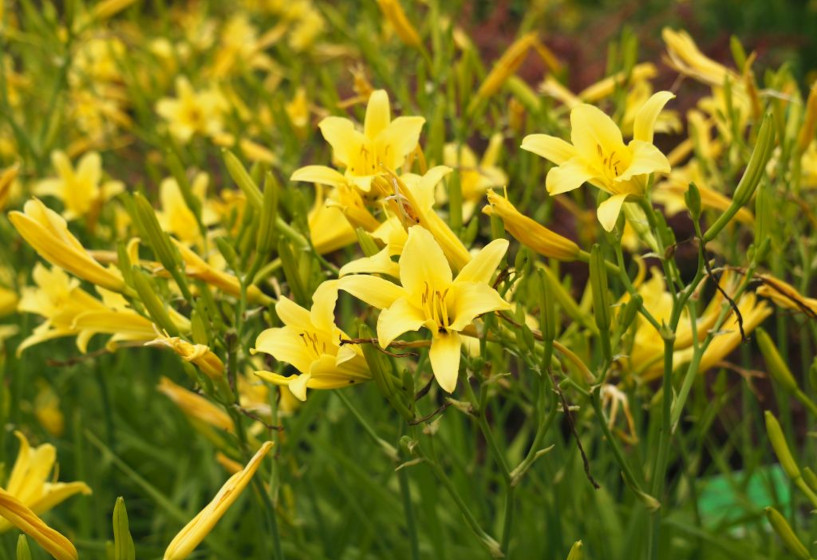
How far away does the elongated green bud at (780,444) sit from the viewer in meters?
1.26

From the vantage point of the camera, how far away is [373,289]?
3.65ft

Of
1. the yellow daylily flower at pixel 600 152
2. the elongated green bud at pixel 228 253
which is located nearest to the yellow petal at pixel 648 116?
the yellow daylily flower at pixel 600 152

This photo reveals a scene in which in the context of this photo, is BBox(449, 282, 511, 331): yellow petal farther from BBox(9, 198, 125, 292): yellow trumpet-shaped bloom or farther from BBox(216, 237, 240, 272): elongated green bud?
BBox(9, 198, 125, 292): yellow trumpet-shaped bloom

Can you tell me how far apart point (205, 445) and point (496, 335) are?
4.78 ft

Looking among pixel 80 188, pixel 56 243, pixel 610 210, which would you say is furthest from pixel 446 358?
pixel 80 188

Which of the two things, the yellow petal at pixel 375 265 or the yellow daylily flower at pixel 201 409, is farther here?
the yellow daylily flower at pixel 201 409

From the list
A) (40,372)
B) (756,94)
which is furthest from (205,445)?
(756,94)

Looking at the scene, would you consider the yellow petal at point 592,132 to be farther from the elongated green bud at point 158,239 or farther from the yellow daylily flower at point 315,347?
the elongated green bud at point 158,239

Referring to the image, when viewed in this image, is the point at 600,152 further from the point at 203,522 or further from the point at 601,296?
the point at 203,522

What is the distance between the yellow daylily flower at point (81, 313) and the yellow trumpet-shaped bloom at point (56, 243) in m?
0.07

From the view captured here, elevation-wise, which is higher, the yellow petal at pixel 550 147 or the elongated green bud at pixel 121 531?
the yellow petal at pixel 550 147

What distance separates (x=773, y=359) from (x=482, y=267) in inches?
21.1

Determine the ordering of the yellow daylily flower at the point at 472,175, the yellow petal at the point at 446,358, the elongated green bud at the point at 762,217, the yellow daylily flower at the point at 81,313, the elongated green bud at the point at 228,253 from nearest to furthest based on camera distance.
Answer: the yellow petal at the point at 446,358 → the elongated green bud at the point at 762,217 → the elongated green bud at the point at 228,253 → the yellow daylily flower at the point at 81,313 → the yellow daylily flower at the point at 472,175

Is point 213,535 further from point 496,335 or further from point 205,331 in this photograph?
point 496,335
